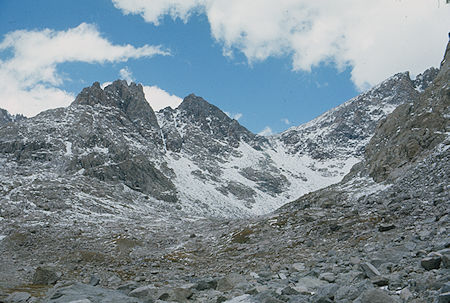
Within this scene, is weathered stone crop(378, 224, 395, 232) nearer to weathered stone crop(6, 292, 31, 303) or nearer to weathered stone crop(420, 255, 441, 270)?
weathered stone crop(420, 255, 441, 270)

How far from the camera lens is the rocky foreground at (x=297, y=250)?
11.0 meters

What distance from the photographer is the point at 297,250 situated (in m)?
26.1

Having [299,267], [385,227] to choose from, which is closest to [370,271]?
[299,267]

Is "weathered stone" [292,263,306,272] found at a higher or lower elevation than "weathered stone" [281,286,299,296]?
higher

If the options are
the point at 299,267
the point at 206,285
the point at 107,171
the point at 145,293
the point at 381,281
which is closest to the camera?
the point at 381,281

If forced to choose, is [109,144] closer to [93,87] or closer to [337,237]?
[93,87]

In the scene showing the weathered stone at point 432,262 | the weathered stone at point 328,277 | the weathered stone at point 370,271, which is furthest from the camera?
the weathered stone at point 328,277

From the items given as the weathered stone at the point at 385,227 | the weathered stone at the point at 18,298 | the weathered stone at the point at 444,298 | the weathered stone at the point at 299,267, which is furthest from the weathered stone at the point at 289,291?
the weathered stone at the point at 385,227

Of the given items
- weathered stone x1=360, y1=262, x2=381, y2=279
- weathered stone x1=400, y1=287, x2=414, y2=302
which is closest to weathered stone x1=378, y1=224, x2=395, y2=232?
weathered stone x1=360, y1=262, x2=381, y2=279

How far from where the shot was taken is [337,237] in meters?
26.4

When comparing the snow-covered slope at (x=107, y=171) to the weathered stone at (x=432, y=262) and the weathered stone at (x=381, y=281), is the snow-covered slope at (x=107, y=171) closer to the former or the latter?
the weathered stone at (x=381, y=281)

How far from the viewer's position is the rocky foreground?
11.0 meters

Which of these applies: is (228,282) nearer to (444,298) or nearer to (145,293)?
(145,293)

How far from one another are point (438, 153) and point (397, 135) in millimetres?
19722
